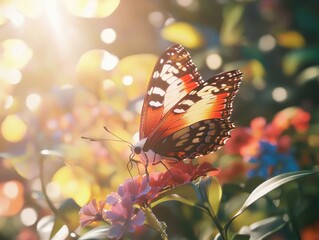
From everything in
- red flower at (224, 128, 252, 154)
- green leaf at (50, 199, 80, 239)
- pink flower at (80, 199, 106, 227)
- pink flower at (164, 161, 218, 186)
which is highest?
pink flower at (164, 161, 218, 186)

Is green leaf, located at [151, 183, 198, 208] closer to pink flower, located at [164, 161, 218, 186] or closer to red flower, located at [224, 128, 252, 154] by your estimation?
pink flower, located at [164, 161, 218, 186]

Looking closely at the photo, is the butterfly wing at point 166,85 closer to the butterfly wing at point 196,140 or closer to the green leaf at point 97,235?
the butterfly wing at point 196,140

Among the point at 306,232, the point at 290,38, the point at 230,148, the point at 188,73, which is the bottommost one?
the point at 306,232

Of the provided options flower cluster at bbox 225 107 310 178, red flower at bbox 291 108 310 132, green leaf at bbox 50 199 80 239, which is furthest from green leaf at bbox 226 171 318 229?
red flower at bbox 291 108 310 132

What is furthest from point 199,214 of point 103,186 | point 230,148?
point 230,148

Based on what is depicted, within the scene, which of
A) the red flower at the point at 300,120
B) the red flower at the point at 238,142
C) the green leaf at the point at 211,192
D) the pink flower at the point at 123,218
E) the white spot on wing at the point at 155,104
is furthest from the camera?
the red flower at the point at 300,120

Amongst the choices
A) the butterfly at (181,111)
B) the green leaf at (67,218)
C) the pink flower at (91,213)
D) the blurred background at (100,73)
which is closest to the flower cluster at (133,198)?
the pink flower at (91,213)

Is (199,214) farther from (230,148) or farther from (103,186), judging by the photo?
(230,148)
